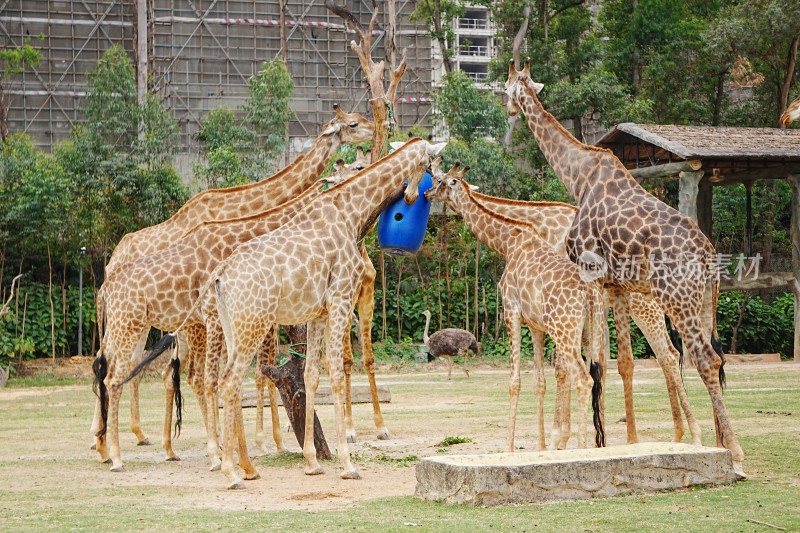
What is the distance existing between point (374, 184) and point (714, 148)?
42.7 feet

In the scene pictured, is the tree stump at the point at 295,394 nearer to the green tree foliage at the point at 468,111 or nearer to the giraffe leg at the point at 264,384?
the giraffe leg at the point at 264,384

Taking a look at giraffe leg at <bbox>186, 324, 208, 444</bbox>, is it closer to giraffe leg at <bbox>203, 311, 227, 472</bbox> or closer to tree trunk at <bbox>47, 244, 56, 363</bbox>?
giraffe leg at <bbox>203, 311, 227, 472</bbox>

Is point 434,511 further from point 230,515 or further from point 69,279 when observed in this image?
point 69,279

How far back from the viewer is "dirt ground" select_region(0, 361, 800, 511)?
9.34 metres

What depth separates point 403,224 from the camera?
1198cm

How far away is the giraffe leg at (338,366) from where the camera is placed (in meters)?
9.99

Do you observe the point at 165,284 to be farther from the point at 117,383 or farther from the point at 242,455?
the point at 242,455

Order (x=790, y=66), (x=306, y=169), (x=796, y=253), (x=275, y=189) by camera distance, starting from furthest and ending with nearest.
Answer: (x=790, y=66) → (x=796, y=253) → (x=275, y=189) → (x=306, y=169)

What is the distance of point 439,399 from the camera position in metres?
17.6

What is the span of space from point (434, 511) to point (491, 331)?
20883 millimetres

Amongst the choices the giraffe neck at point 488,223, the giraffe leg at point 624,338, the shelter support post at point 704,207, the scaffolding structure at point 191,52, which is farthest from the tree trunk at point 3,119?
the giraffe leg at point 624,338

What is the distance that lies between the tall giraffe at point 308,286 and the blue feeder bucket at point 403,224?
0.74 m

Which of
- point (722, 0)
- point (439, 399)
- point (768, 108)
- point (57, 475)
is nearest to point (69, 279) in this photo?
point (439, 399)

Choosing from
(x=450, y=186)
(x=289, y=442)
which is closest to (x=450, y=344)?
(x=289, y=442)
